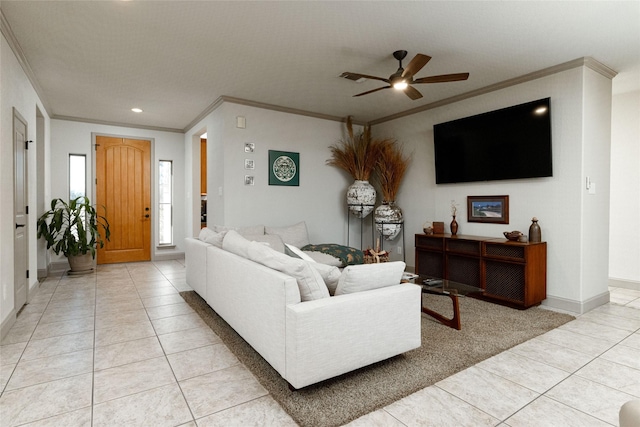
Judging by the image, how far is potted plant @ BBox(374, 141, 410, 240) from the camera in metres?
5.10

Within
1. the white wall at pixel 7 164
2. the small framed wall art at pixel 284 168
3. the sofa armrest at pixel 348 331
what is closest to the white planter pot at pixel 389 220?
the small framed wall art at pixel 284 168

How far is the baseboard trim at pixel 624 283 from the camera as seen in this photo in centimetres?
432

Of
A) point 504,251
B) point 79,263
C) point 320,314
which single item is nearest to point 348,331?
point 320,314

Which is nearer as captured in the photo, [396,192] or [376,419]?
[376,419]

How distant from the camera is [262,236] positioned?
14.2 feet

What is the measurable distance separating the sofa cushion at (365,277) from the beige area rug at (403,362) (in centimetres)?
54

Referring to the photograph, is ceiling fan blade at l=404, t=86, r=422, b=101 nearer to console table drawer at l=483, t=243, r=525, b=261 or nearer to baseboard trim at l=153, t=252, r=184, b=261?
console table drawer at l=483, t=243, r=525, b=261

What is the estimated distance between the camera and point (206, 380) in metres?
2.09

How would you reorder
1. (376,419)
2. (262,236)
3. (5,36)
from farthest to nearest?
(262,236), (5,36), (376,419)

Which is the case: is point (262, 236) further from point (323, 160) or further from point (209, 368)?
point (209, 368)

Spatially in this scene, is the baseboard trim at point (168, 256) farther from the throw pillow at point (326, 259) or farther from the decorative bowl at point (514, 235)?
the decorative bowl at point (514, 235)

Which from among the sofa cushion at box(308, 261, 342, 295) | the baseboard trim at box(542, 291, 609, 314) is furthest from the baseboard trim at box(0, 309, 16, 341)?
the baseboard trim at box(542, 291, 609, 314)

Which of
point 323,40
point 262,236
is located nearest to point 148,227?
point 262,236

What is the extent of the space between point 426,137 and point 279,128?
216cm
